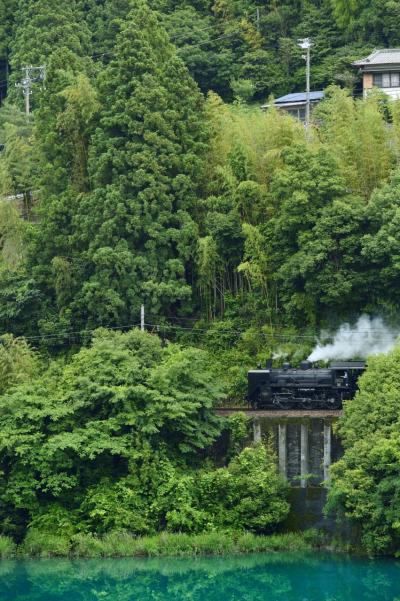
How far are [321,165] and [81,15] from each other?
2301cm

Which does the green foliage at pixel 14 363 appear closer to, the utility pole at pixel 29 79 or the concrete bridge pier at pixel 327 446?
the concrete bridge pier at pixel 327 446

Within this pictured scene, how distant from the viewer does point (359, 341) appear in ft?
127

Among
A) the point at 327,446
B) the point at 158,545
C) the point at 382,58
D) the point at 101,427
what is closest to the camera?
the point at 158,545

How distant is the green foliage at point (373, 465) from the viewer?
103 feet

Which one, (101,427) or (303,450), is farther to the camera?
(303,450)

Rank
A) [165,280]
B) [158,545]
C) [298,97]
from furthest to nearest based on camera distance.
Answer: [298,97]
[165,280]
[158,545]

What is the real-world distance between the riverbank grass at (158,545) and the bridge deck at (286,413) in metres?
3.21

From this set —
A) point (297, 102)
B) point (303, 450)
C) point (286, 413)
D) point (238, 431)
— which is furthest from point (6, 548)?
point (297, 102)

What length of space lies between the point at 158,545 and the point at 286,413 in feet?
16.6

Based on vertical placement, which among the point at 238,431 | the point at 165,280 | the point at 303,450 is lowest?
the point at 303,450

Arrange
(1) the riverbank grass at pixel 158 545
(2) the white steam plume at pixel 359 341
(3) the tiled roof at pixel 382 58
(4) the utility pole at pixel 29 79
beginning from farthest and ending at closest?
(4) the utility pole at pixel 29 79, (3) the tiled roof at pixel 382 58, (2) the white steam plume at pixel 359 341, (1) the riverbank grass at pixel 158 545

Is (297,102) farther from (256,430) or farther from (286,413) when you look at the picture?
(256,430)

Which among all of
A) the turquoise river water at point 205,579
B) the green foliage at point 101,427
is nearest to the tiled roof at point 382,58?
the green foliage at point 101,427

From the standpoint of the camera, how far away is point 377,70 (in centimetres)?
5397
